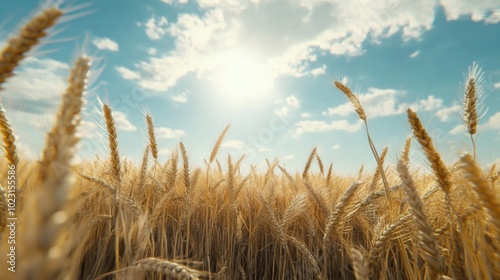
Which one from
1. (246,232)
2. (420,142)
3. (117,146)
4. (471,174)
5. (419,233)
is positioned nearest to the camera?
(471,174)

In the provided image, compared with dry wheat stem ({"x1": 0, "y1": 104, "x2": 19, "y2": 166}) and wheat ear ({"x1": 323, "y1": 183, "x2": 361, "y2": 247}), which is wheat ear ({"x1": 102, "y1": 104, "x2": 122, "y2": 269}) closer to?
dry wheat stem ({"x1": 0, "y1": 104, "x2": 19, "y2": 166})

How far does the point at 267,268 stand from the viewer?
2365 millimetres

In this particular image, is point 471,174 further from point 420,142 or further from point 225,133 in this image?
point 225,133

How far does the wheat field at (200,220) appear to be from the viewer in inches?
21.5

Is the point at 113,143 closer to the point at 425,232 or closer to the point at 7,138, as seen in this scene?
the point at 7,138

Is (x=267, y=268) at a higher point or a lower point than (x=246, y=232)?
lower

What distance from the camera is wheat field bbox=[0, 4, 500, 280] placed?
0.55m

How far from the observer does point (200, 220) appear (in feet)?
9.14

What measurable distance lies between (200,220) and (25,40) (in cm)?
232

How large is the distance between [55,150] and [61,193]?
10 centimetres

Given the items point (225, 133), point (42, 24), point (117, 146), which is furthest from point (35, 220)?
point (225, 133)

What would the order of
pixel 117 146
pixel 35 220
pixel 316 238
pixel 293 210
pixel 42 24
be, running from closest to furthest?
1. pixel 35 220
2. pixel 42 24
3. pixel 117 146
4. pixel 293 210
5. pixel 316 238

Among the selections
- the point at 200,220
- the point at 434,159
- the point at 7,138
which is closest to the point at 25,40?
the point at 7,138

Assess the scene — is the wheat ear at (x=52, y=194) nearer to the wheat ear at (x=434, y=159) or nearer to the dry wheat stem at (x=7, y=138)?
the dry wheat stem at (x=7, y=138)
